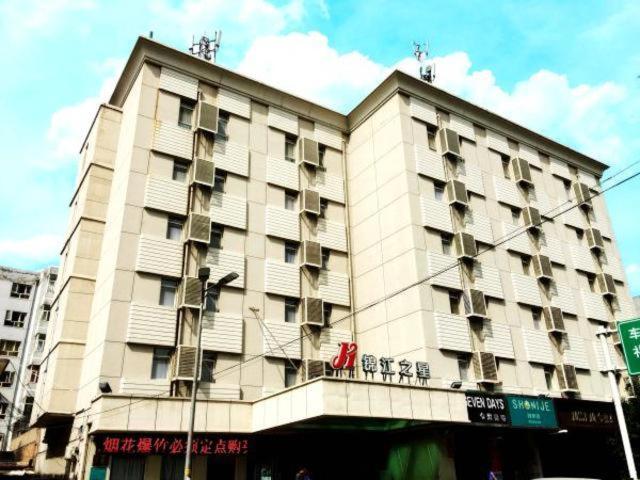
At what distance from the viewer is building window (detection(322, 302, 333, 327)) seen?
107 ft

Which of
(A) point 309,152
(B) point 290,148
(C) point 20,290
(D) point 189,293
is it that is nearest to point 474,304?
(A) point 309,152

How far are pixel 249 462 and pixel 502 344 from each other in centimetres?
1572

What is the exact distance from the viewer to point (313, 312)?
31.5 meters

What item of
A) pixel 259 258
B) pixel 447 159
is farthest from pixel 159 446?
pixel 447 159

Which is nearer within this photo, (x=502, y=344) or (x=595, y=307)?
(x=502, y=344)

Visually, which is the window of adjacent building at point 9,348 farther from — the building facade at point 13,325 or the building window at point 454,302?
the building window at point 454,302

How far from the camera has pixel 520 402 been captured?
91.4 ft

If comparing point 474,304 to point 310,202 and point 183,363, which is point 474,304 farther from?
point 183,363

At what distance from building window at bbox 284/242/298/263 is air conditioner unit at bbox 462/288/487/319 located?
10088mm

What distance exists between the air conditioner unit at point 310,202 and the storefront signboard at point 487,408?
14.1m

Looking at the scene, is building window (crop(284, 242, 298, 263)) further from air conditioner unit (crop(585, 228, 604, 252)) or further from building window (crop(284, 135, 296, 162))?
air conditioner unit (crop(585, 228, 604, 252))

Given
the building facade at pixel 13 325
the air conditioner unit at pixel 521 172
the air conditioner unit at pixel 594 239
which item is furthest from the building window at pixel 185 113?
the building facade at pixel 13 325

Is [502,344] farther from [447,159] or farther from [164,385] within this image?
[164,385]

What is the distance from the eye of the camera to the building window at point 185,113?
106ft
